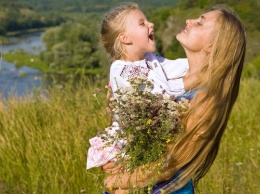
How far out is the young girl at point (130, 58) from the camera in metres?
2.14

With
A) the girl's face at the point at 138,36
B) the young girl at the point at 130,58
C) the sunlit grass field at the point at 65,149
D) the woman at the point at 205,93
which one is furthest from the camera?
the sunlit grass field at the point at 65,149

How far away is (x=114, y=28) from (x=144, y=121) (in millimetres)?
687

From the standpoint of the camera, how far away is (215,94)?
198 cm

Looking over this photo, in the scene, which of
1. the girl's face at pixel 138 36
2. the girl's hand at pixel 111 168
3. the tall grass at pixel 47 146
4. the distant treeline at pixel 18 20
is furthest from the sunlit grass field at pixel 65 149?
the distant treeline at pixel 18 20

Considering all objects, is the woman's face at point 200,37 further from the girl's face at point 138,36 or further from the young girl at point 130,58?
the girl's face at point 138,36

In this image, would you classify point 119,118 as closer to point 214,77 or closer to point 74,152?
point 214,77

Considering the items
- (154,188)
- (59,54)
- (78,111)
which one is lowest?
(59,54)

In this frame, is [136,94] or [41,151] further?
[41,151]

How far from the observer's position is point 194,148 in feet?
6.56

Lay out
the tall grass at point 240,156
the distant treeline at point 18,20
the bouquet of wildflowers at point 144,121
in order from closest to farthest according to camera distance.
Result: 1. the bouquet of wildflowers at point 144,121
2. the tall grass at point 240,156
3. the distant treeline at point 18,20

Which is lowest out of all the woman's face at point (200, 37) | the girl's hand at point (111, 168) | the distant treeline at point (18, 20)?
the distant treeline at point (18, 20)

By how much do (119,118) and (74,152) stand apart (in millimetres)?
2404

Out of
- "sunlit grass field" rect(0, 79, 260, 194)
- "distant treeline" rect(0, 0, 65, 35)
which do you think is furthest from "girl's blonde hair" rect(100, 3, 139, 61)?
"distant treeline" rect(0, 0, 65, 35)

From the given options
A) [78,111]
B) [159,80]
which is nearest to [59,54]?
[78,111]
